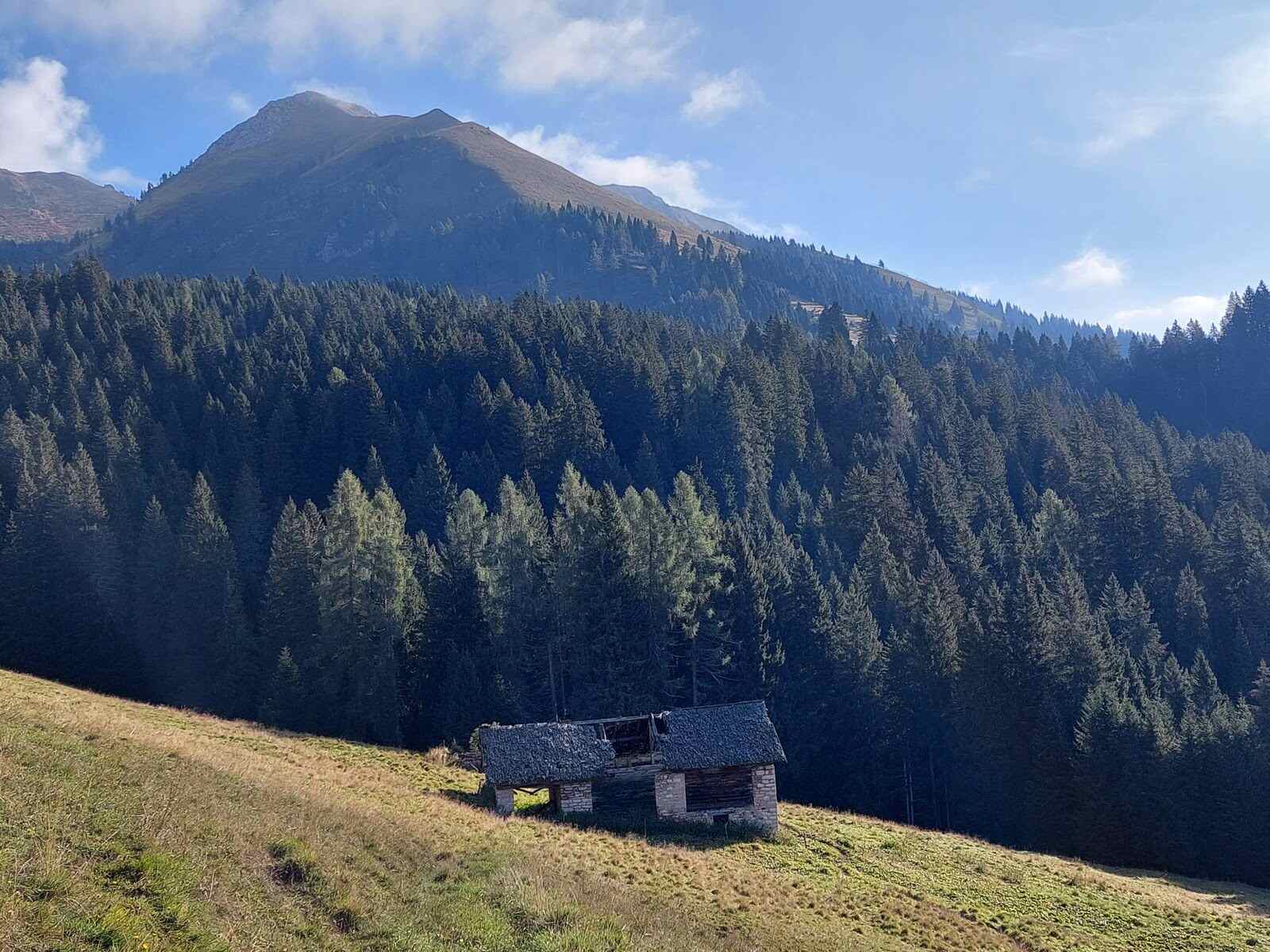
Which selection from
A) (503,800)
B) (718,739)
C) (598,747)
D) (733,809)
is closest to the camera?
(503,800)

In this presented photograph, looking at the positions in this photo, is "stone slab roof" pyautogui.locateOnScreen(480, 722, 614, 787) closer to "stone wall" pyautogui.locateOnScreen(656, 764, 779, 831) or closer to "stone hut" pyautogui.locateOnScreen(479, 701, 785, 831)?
"stone hut" pyautogui.locateOnScreen(479, 701, 785, 831)

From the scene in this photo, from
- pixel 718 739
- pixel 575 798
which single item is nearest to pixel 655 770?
pixel 718 739

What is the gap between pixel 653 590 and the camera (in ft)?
202

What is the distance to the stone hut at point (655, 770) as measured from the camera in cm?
3734

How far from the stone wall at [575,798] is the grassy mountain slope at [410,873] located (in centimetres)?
292

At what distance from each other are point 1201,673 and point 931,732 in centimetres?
2171

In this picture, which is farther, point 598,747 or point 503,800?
point 598,747

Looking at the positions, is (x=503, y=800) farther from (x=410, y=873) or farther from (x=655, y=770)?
(x=410, y=873)

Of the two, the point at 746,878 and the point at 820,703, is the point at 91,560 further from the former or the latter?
the point at 746,878

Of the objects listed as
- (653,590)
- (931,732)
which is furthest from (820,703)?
(653,590)

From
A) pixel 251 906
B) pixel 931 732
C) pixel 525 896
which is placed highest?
pixel 251 906

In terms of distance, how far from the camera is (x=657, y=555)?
203 feet

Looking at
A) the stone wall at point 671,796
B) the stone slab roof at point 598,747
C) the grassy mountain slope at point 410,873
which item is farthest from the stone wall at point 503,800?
the stone wall at point 671,796

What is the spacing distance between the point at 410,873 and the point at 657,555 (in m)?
41.3
